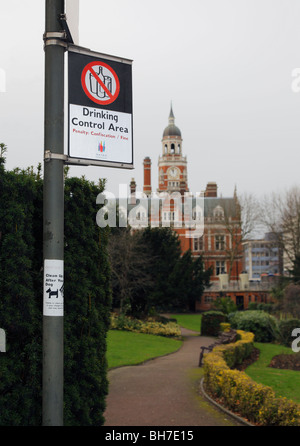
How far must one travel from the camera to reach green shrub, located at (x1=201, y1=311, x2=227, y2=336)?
1200 inches

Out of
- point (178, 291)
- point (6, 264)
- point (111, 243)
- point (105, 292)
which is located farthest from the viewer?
point (178, 291)

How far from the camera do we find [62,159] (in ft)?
11.4

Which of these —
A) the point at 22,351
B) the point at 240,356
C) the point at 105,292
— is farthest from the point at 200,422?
the point at 240,356

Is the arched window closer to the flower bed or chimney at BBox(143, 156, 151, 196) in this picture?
chimney at BBox(143, 156, 151, 196)

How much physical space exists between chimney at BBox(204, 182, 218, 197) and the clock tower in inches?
744

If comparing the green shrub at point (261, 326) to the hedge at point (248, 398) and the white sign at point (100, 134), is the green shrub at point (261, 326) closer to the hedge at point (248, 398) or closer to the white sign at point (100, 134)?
the hedge at point (248, 398)

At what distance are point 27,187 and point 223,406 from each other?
766 cm

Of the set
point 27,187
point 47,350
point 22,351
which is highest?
point 27,187

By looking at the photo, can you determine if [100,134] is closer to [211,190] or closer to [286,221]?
[286,221]

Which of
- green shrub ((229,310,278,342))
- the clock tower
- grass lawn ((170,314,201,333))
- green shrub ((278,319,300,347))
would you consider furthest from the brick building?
green shrub ((278,319,300,347))

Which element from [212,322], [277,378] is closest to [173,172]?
[212,322]

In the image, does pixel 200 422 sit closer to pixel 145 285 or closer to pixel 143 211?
pixel 145 285

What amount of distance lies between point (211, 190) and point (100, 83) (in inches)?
2676

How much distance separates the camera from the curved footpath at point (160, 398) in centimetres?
920
